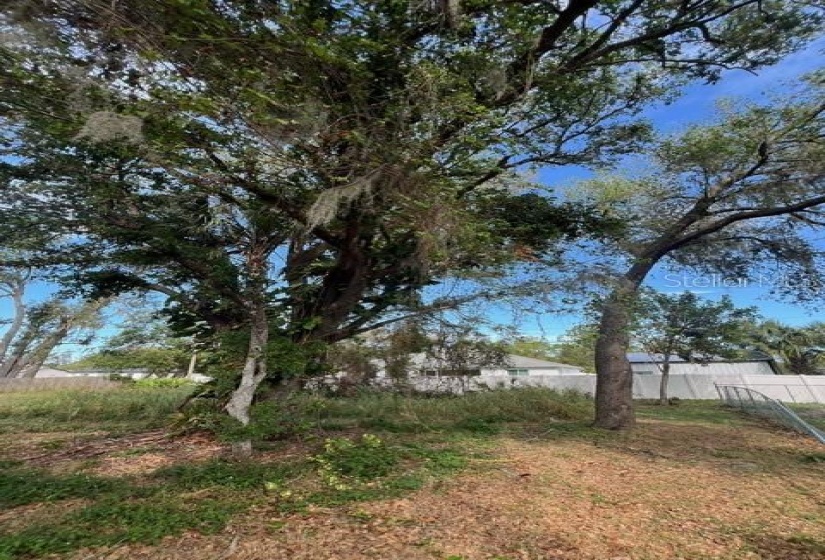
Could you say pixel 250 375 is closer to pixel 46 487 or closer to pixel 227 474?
pixel 227 474

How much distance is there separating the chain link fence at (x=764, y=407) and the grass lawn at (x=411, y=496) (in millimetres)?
549

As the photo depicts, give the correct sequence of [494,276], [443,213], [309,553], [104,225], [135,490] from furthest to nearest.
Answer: [494,276]
[104,225]
[443,213]
[135,490]
[309,553]

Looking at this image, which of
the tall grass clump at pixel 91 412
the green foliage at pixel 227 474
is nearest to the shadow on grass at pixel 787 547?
the green foliage at pixel 227 474

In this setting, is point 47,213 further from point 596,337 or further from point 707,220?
point 707,220

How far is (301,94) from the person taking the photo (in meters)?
4.55

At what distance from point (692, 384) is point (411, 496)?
70.0 feet

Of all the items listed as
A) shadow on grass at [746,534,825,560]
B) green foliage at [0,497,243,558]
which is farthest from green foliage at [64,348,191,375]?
shadow on grass at [746,534,825,560]

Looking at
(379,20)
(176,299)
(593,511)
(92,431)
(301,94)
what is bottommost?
(92,431)

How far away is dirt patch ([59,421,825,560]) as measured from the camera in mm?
2971

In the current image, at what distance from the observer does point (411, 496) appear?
163 inches

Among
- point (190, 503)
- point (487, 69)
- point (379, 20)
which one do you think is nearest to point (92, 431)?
point (190, 503)

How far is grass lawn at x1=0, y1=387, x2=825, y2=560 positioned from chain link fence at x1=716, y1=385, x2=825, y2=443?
0.55 m

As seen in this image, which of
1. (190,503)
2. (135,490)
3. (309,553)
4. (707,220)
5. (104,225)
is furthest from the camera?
(707,220)

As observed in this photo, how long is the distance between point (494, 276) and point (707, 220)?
5712mm
